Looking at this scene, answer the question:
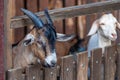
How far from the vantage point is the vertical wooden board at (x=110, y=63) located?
548 cm

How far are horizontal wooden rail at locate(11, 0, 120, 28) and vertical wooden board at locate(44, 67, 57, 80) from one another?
0.57 metres

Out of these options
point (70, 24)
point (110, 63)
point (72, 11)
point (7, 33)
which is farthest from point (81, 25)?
point (7, 33)

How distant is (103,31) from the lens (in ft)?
19.2

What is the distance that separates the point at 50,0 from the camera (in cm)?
680

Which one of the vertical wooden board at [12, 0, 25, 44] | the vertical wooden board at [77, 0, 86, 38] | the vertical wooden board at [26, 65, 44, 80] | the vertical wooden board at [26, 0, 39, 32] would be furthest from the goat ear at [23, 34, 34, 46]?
the vertical wooden board at [77, 0, 86, 38]

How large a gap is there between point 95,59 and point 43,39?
2.93 ft

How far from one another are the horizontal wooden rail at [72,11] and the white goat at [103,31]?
23cm

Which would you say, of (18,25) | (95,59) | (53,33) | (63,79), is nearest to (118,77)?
(95,59)

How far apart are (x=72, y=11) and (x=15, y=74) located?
1.19 m

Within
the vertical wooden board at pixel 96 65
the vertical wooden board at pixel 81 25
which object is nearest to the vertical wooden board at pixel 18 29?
the vertical wooden board at pixel 81 25

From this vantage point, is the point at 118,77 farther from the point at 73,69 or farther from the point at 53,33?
the point at 53,33

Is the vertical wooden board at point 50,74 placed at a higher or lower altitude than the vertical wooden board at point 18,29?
lower

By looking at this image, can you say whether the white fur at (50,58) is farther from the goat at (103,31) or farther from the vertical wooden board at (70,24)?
the vertical wooden board at (70,24)

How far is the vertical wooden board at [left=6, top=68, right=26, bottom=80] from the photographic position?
434 centimetres
